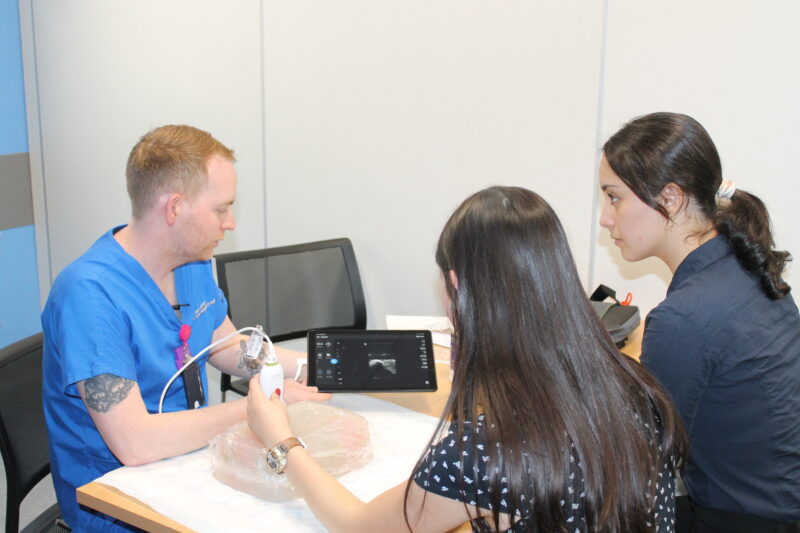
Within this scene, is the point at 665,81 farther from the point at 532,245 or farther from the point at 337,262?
the point at 532,245

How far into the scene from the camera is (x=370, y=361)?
1.67 meters

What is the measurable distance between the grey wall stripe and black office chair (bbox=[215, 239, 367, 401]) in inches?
71.5

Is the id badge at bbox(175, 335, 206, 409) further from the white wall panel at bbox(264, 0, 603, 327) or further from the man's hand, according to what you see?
the white wall panel at bbox(264, 0, 603, 327)

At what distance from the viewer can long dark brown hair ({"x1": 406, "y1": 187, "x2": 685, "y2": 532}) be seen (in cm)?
98

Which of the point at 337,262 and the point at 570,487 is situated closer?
the point at 570,487

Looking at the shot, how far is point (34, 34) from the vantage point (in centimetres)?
349

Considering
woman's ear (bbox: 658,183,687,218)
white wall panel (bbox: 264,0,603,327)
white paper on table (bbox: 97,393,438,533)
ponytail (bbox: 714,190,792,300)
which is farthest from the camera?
white wall panel (bbox: 264,0,603,327)

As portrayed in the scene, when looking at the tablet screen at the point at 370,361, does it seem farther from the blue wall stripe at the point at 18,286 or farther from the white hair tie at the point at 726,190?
the blue wall stripe at the point at 18,286

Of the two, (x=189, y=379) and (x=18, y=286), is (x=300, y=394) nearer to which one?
(x=189, y=379)

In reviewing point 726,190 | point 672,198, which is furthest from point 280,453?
point 726,190

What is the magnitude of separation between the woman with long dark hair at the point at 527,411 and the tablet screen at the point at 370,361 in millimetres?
492

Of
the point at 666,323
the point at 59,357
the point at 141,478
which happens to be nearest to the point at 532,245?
the point at 666,323

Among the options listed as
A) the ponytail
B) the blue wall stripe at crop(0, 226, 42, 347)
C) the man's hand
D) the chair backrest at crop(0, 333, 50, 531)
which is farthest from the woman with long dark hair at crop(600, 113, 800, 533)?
the blue wall stripe at crop(0, 226, 42, 347)

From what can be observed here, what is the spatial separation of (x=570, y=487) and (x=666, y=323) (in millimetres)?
536
